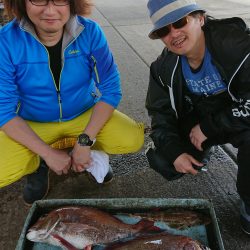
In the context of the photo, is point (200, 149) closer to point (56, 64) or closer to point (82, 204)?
point (82, 204)

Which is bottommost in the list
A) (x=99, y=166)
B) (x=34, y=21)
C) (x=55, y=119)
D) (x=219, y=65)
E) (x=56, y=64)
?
(x=99, y=166)

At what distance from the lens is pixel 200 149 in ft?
7.80

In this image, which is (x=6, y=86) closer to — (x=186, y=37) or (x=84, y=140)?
(x=84, y=140)

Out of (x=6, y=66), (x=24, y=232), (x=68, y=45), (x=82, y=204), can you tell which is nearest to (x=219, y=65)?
(x=68, y=45)

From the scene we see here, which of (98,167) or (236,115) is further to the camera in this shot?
(98,167)

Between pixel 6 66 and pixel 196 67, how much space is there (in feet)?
3.85

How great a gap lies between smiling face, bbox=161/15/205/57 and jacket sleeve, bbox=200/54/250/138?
0.31 m

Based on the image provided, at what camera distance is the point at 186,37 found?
2.04 metres

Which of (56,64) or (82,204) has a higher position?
(56,64)

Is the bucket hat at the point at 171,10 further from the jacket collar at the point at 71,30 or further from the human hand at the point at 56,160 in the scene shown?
the human hand at the point at 56,160

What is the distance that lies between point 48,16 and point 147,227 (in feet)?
4.39

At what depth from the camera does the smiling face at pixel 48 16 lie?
2.11 m

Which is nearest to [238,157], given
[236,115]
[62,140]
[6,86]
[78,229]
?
[236,115]

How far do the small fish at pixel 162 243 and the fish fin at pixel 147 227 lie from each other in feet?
0.35
